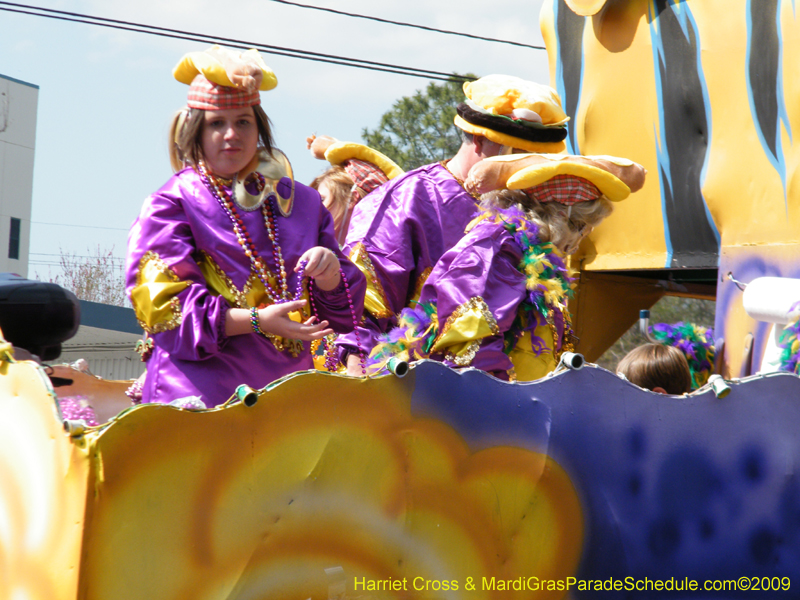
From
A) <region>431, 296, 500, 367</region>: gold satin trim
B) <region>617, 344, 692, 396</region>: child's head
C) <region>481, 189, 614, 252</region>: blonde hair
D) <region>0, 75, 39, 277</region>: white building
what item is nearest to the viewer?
<region>431, 296, 500, 367</region>: gold satin trim

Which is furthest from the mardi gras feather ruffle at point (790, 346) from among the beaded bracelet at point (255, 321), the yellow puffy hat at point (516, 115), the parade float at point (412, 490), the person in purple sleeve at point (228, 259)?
the beaded bracelet at point (255, 321)

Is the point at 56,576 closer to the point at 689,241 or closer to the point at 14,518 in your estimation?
the point at 14,518

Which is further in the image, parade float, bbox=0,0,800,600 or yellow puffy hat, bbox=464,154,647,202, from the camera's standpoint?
yellow puffy hat, bbox=464,154,647,202

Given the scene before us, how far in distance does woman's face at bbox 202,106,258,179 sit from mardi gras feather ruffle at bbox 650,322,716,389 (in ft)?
5.65

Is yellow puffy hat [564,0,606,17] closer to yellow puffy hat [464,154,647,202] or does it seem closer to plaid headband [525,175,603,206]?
yellow puffy hat [464,154,647,202]

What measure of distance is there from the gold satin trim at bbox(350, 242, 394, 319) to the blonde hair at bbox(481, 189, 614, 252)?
0.53 meters

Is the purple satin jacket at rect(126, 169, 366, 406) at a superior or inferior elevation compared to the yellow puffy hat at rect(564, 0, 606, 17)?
inferior

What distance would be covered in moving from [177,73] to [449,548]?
4.37 ft

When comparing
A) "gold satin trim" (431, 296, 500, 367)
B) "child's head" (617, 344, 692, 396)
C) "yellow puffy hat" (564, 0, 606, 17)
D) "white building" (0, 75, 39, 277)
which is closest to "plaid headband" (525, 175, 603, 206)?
"gold satin trim" (431, 296, 500, 367)

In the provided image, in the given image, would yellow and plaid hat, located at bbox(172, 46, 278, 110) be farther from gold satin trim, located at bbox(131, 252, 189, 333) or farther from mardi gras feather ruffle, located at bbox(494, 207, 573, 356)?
mardi gras feather ruffle, located at bbox(494, 207, 573, 356)

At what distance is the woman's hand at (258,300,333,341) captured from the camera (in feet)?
6.30

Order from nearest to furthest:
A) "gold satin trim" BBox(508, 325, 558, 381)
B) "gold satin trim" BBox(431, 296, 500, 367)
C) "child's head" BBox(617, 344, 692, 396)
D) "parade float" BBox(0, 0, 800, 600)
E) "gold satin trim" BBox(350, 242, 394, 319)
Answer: "parade float" BBox(0, 0, 800, 600)
"gold satin trim" BBox(431, 296, 500, 367)
"gold satin trim" BBox(508, 325, 558, 381)
"child's head" BBox(617, 344, 692, 396)
"gold satin trim" BBox(350, 242, 394, 319)

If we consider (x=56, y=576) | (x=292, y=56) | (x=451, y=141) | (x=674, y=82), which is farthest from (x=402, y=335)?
(x=451, y=141)

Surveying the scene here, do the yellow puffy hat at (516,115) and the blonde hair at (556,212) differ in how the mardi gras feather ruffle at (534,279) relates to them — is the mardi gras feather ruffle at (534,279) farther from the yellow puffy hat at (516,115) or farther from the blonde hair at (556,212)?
the yellow puffy hat at (516,115)
